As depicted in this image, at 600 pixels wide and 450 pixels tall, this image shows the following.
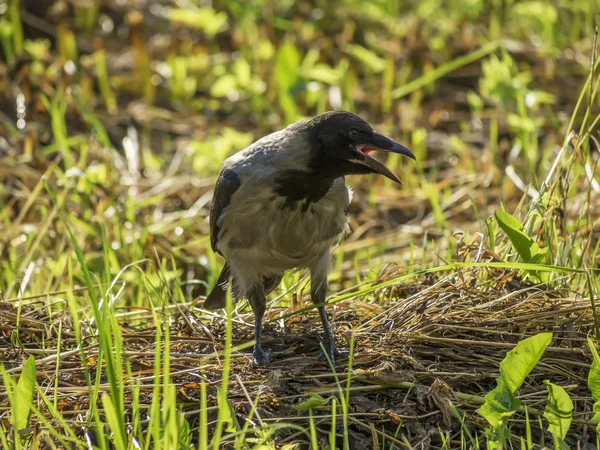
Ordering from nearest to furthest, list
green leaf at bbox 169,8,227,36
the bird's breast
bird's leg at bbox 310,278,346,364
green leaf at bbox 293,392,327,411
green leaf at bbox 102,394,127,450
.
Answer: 1. green leaf at bbox 102,394,127,450
2. green leaf at bbox 293,392,327,411
3. bird's leg at bbox 310,278,346,364
4. the bird's breast
5. green leaf at bbox 169,8,227,36

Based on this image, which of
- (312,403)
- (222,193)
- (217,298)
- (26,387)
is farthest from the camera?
(217,298)

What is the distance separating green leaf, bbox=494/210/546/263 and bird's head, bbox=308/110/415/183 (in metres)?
0.50

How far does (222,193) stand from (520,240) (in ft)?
4.34

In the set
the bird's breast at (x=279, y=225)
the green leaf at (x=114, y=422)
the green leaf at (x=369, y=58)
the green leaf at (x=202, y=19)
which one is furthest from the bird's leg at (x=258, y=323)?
the green leaf at (x=202, y=19)

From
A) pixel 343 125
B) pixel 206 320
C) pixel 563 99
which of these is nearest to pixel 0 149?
pixel 206 320

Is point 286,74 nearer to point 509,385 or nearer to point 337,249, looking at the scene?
point 337,249

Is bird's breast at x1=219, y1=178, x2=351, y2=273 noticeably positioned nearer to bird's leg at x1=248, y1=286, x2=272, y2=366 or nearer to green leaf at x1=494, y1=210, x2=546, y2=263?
bird's leg at x1=248, y1=286, x2=272, y2=366

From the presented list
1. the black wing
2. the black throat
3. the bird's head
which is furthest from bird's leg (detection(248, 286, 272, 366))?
the bird's head

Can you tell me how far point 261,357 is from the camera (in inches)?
159

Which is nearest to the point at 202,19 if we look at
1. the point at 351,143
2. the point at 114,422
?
the point at 351,143

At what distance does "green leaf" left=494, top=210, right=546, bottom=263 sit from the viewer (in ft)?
13.6

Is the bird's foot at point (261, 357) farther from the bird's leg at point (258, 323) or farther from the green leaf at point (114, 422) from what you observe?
the green leaf at point (114, 422)

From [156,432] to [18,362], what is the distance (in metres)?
1.28

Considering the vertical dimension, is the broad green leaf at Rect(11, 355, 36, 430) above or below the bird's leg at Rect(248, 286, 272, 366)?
above
